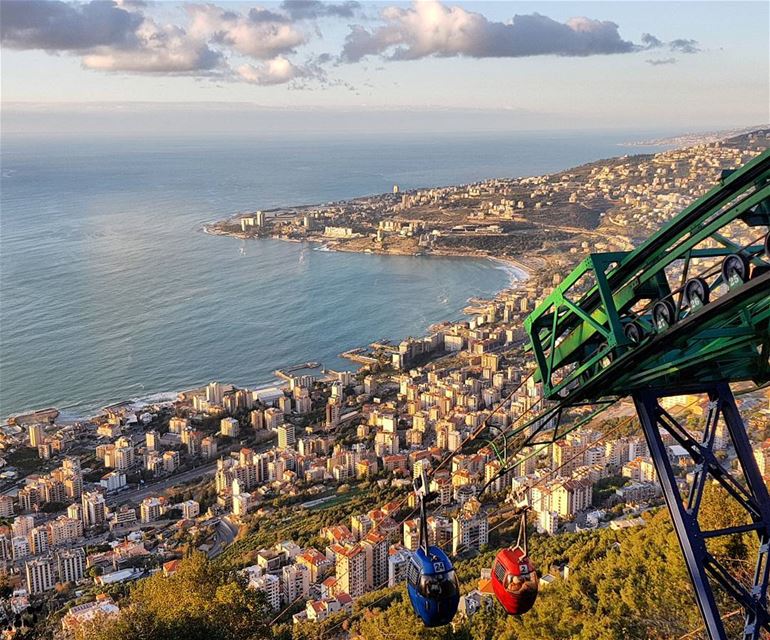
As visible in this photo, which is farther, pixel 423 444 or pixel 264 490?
pixel 423 444

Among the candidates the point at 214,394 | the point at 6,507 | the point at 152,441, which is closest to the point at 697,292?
the point at 6,507

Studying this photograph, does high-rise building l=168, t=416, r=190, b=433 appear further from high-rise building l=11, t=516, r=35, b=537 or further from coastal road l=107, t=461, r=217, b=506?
high-rise building l=11, t=516, r=35, b=537

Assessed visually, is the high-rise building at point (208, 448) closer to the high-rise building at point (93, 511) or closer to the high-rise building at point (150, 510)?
the high-rise building at point (150, 510)

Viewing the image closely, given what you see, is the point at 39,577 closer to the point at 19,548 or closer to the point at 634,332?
the point at 19,548

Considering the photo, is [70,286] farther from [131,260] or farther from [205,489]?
[205,489]

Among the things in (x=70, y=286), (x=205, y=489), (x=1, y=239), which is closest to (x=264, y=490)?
(x=205, y=489)

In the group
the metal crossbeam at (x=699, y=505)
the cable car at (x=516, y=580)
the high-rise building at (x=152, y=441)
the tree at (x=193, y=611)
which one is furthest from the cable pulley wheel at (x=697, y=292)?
the high-rise building at (x=152, y=441)
